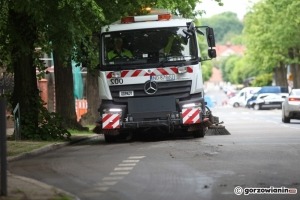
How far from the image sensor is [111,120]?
1725 cm

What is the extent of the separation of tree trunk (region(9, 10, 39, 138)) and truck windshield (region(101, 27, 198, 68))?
2697 mm

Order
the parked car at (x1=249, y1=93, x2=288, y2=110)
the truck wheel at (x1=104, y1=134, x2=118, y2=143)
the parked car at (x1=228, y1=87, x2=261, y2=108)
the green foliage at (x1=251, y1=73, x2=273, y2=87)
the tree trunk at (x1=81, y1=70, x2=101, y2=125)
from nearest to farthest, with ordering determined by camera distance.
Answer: the truck wheel at (x1=104, y1=134, x2=118, y2=143) → the tree trunk at (x1=81, y1=70, x2=101, y2=125) → the parked car at (x1=249, y1=93, x2=288, y2=110) → the parked car at (x1=228, y1=87, x2=261, y2=108) → the green foliage at (x1=251, y1=73, x2=273, y2=87)

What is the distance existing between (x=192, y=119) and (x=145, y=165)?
565 cm

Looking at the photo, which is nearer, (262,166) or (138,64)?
→ (262,166)

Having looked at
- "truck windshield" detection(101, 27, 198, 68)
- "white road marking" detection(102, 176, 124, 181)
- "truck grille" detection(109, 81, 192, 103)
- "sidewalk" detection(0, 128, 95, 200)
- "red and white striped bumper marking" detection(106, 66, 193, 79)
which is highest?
"truck windshield" detection(101, 27, 198, 68)

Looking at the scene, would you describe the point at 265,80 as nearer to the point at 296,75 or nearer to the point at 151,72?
the point at 296,75

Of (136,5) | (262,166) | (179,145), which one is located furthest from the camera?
(136,5)

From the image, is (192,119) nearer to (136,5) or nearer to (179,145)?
(179,145)

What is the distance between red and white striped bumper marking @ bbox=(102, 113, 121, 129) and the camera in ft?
56.5

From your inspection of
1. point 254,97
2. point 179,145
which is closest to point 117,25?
point 179,145

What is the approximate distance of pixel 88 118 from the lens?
98.9 feet

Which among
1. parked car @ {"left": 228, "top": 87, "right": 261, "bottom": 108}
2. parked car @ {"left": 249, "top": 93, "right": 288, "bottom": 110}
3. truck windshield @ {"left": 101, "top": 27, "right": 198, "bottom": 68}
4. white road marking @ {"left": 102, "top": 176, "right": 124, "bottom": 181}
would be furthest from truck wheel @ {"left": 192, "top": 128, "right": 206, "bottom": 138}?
parked car @ {"left": 228, "top": 87, "right": 261, "bottom": 108}

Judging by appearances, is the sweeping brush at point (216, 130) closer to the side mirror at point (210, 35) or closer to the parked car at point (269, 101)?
the side mirror at point (210, 35)

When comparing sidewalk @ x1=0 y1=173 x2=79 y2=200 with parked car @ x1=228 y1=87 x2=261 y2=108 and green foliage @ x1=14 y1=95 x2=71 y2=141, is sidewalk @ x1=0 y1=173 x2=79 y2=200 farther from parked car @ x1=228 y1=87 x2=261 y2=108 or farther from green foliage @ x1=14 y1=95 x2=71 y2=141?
parked car @ x1=228 y1=87 x2=261 y2=108
